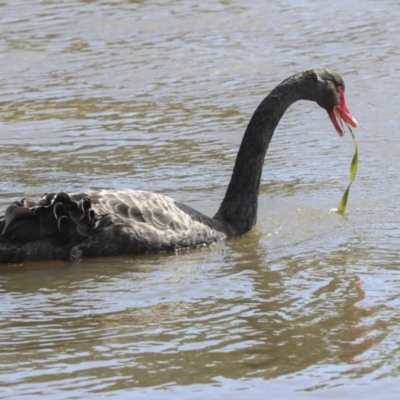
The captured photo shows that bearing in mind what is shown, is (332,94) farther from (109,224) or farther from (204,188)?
(109,224)

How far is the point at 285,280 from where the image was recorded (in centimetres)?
607

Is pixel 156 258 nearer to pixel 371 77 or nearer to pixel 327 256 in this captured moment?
pixel 327 256

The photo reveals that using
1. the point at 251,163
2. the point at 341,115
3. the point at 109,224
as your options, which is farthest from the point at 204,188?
the point at 109,224

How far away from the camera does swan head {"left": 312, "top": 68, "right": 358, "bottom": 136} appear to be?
24.8 ft

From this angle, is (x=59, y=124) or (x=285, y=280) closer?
(x=285, y=280)

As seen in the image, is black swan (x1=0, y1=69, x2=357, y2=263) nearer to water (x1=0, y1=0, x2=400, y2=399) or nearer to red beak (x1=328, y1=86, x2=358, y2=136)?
water (x1=0, y1=0, x2=400, y2=399)

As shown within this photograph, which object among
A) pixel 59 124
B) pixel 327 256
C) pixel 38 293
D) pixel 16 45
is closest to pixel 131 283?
pixel 38 293

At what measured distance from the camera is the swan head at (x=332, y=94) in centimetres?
757

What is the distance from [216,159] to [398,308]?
3.35 m

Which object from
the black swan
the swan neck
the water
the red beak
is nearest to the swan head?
the red beak

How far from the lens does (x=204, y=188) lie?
7.98 meters

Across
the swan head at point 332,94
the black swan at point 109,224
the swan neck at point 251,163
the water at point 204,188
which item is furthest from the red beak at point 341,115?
the black swan at point 109,224

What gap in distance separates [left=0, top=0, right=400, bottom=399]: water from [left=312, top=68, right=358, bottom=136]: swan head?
1.57ft

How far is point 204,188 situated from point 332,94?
1.12 metres
